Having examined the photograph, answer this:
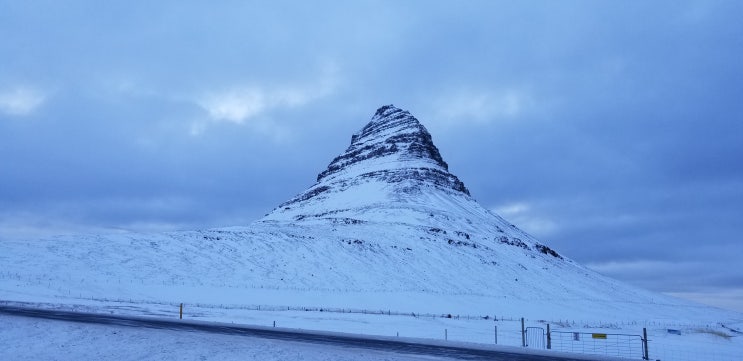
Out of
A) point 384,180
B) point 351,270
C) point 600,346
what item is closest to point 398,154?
point 384,180

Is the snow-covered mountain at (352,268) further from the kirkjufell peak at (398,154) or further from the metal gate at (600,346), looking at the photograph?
the kirkjufell peak at (398,154)

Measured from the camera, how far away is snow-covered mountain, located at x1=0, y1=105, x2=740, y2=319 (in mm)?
50188

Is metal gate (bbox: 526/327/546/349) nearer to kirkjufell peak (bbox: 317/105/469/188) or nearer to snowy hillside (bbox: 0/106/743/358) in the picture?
snowy hillside (bbox: 0/106/743/358)

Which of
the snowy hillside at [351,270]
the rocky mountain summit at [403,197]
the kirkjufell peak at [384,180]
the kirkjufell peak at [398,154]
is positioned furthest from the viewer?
the kirkjufell peak at [398,154]

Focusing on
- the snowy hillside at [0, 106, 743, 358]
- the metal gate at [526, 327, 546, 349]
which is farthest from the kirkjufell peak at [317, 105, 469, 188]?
the metal gate at [526, 327, 546, 349]

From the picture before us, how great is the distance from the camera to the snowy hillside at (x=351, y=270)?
4950 cm

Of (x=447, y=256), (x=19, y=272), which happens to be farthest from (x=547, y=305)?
(x=19, y=272)

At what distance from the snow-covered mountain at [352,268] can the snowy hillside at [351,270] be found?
0.21 m

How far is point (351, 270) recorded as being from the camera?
7019 cm

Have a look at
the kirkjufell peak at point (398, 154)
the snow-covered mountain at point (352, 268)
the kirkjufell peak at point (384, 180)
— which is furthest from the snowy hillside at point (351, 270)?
the kirkjufell peak at point (398, 154)

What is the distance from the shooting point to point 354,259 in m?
74.9

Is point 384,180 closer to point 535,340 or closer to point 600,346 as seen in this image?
point 600,346

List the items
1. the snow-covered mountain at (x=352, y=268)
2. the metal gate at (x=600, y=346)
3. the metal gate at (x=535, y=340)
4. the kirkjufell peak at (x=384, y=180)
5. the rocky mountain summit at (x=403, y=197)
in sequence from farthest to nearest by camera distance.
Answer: the kirkjufell peak at (x=384, y=180), the rocky mountain summit at (x=403, y=197), the snow-covered mountain at (x=352, y=268), the metal gate at (x=600, y=346), the metal gate at (x=535, y=340)

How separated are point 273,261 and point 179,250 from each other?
11.7m
